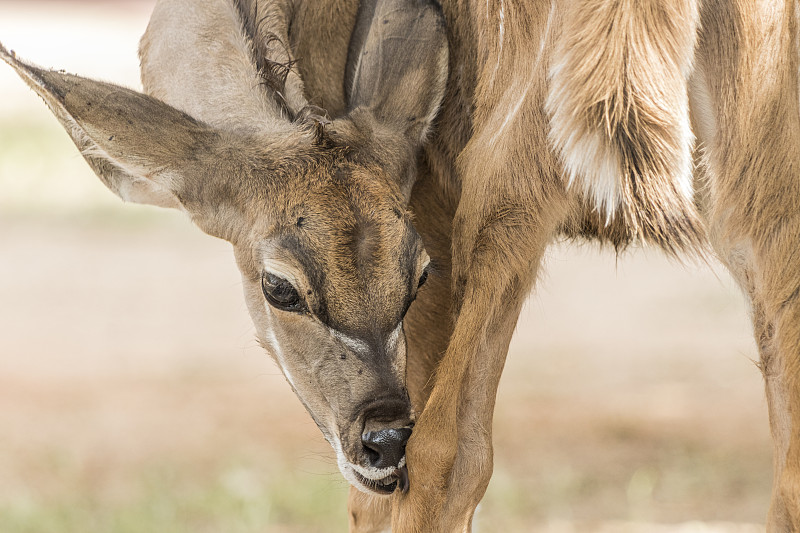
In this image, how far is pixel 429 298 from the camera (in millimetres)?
4680

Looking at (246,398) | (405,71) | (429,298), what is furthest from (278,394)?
(405,71)

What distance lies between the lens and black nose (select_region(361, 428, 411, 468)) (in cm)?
387

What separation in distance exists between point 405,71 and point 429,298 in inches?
35.8

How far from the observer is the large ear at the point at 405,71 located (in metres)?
4.40

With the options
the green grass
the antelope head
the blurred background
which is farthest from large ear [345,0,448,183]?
the green grass

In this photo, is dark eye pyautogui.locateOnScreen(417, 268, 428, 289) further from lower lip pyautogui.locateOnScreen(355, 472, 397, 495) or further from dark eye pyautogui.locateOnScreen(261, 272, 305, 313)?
lower lip pyautogui.locateOnScreen(355, 472, 397, 495)

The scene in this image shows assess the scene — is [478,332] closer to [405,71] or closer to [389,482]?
[389,482]

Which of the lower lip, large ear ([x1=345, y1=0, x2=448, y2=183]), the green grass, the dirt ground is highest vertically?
large ear ([x1=345, y1=0, x2=448, y2=183])

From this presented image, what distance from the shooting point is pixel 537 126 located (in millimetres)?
3658

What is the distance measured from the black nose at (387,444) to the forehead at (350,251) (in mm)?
336

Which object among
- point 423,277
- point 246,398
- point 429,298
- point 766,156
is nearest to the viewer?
point 766,156

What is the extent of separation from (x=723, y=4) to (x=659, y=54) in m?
0.24

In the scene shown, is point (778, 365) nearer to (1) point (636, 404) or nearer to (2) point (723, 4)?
(2) point (723, 4)

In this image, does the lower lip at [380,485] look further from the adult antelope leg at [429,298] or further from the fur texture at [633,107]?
the fur texture at [633,107]
